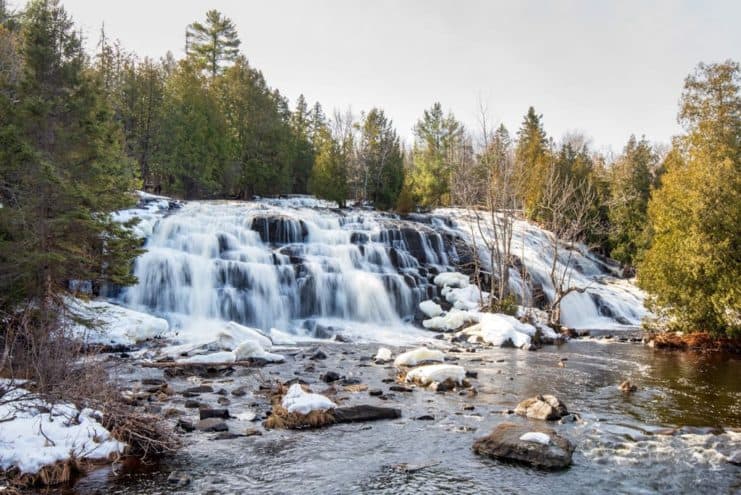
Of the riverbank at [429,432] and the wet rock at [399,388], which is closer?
the riverbank at [429,432]

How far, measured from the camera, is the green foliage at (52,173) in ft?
39.7

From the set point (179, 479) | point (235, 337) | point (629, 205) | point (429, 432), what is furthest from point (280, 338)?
point (629, 205)

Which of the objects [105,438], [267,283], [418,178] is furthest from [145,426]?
[418,178]

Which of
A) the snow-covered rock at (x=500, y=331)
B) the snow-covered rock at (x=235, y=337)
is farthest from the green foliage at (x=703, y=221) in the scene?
the snow-covered rock at (x=235, y=337)

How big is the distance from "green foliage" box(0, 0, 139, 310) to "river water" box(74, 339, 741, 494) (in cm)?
470

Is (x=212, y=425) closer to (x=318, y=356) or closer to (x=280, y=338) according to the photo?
(x=318, y=356)

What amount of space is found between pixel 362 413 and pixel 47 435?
206 inches

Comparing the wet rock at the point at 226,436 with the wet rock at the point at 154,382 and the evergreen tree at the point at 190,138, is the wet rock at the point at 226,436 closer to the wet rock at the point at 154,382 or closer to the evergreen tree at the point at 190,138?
the wet rock at the point at 154,382

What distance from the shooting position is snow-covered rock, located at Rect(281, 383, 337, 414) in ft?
32.8

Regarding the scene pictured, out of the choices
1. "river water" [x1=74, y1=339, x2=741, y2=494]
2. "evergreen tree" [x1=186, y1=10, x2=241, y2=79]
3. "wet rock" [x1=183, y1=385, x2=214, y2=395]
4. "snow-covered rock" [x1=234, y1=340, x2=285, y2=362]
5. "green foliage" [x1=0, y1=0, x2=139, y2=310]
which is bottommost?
"river water" [x1=74, y1=339, x2=741, y2=494]

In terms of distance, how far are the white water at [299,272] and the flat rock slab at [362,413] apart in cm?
1273

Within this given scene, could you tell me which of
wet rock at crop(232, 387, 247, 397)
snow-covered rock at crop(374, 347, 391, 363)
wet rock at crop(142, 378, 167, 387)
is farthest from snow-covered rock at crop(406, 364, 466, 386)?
wet rock at crop(142, 378, 167, 387)

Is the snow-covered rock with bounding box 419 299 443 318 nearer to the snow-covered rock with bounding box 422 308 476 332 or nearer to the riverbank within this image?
the snow-covered rock with bounding box 422 308 476 332

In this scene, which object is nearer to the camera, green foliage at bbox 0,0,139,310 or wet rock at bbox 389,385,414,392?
green foliage at bbox 0,0,139,310
